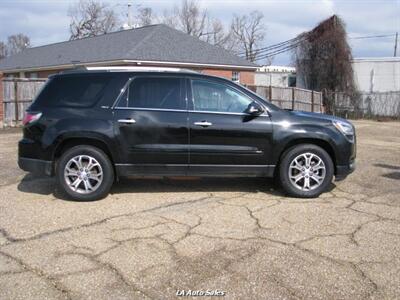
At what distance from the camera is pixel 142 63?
84.4ft

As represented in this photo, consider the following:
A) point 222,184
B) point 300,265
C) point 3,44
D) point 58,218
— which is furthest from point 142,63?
point 3,44

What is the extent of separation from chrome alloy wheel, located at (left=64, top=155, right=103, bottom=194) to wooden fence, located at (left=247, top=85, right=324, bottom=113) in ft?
53.7

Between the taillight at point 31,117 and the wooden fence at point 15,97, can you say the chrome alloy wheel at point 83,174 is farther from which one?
the wooden fence at point 15,97

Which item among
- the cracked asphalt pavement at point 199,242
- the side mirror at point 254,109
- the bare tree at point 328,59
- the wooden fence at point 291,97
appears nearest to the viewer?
the cracked asphalt pavement at point 199,242

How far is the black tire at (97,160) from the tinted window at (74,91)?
653mm

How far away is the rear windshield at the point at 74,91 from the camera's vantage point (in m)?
6.72

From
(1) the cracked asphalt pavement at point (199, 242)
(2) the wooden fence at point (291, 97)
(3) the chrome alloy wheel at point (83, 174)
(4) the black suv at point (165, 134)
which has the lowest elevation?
(1) the cracked asphalt pavement at point (199, 242)

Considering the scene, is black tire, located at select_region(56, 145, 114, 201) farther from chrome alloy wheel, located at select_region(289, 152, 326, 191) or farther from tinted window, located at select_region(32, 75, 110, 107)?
chrome alloy wheel, located at select_region(289, 152, 326, 191)

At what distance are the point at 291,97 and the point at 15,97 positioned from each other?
13.5m

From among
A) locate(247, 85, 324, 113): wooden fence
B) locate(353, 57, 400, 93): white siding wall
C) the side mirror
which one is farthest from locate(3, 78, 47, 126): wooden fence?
locate(353, 57, 400, 93): white siding wall

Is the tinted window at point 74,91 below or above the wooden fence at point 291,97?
below

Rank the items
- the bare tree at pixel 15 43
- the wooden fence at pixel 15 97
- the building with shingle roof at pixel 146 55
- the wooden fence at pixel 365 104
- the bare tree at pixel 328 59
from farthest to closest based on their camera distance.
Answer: the bare tree at pixel 15 43 → the bare tree at pixel 328 59 → the wooden fence at pixel 365 104 → the building with shingle roof at pixel 146 55 → the wooden fence at pixel 15 97

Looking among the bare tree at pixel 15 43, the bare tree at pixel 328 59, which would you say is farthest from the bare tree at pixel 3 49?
the bare tree at pixel 328 59

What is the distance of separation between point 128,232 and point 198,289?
160 cm
